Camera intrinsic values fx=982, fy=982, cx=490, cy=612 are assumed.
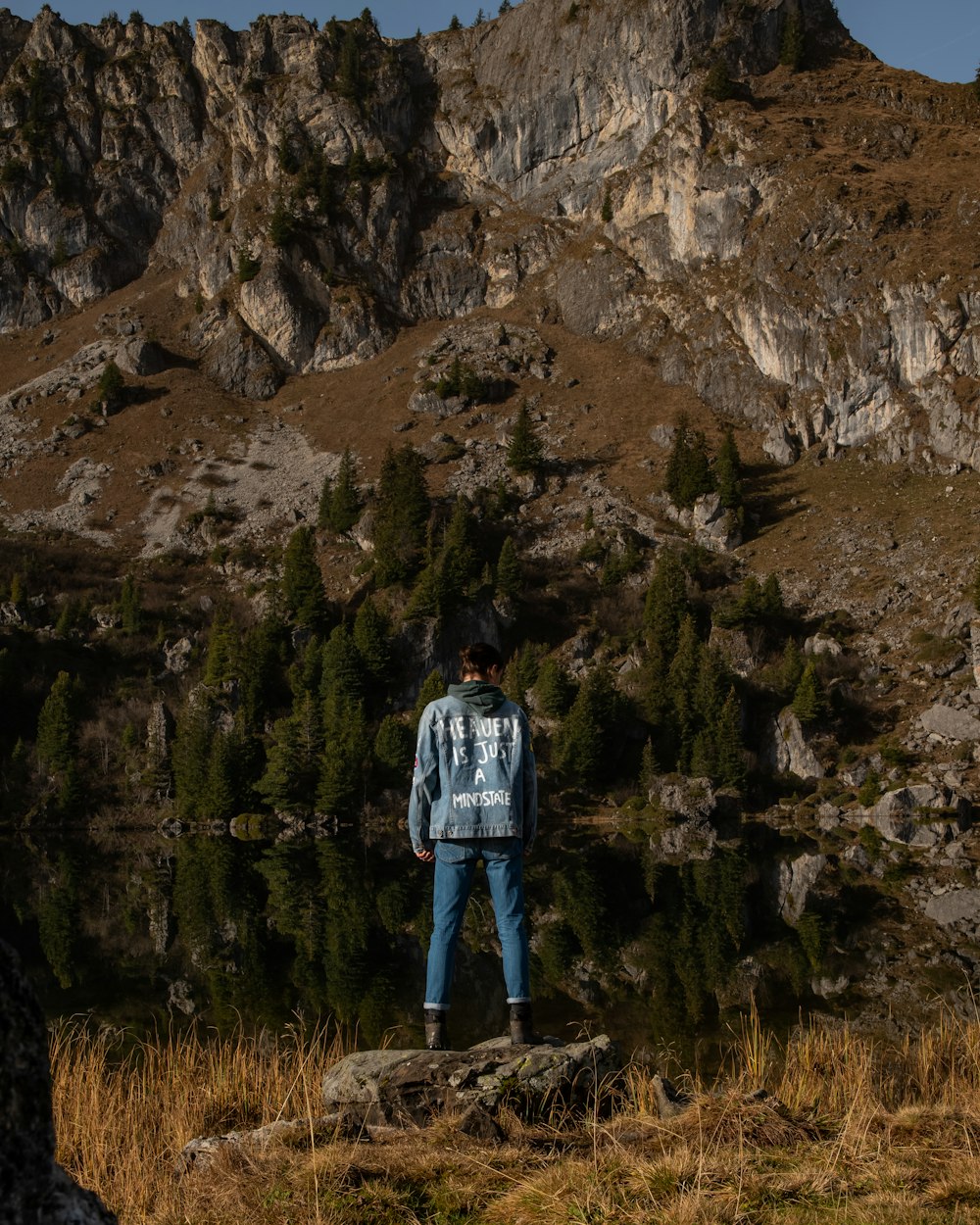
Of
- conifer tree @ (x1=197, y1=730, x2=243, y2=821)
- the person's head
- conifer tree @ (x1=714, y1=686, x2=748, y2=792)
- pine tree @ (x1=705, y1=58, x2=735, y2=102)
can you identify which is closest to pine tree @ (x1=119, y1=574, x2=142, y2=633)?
conifer tree @ (x1=197, y1=730, x2=243, y2=821)

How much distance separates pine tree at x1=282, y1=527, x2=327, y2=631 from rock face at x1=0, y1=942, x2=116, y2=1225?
76445 millimetres

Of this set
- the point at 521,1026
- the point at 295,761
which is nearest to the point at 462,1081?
the point at 521,1026

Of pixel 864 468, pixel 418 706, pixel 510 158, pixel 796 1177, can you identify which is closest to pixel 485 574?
pixel 418 706

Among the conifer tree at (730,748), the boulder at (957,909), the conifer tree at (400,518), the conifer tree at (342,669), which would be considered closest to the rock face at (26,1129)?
the boulder at (957,909)

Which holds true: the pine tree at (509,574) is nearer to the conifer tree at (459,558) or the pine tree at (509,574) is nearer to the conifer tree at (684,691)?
the conifer tree at (459,558)

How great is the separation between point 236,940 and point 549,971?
412 inches

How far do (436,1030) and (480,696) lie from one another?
110 inches

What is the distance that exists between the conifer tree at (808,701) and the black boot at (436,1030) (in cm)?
6294

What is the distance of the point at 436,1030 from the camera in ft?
26.7

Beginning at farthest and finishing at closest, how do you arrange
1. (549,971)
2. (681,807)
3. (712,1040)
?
(681,807)
(549,971)
(712,1040)

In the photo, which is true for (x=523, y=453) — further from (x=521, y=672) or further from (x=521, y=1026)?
(x=521, y=1026)

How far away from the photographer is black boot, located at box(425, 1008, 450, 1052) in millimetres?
8086

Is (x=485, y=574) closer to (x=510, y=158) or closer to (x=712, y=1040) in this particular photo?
(x=712, y=1040)

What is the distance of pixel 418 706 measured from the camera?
72125 mm
